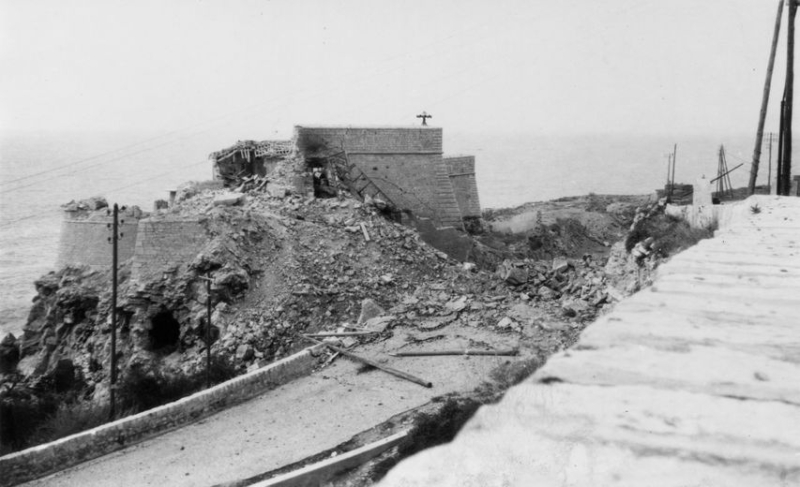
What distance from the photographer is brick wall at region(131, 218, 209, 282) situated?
1912 cm

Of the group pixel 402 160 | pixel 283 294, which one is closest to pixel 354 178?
pixel 402 160

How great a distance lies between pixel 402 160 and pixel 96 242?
1168 centimetres

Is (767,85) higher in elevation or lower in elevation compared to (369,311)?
higher

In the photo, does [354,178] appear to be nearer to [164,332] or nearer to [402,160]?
[402,160]

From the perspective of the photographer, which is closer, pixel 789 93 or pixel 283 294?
pixel 789 93

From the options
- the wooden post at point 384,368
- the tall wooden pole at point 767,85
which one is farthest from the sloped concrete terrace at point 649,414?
the tall wooden pole at point 767,85

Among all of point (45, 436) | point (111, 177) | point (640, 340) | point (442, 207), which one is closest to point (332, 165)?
point (442, 207)

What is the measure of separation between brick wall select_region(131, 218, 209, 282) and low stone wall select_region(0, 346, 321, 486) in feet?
20.9

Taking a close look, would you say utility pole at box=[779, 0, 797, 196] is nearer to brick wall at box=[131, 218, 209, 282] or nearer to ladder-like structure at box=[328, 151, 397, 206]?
ladder-like structure at box=[328, 151, 397, 206]

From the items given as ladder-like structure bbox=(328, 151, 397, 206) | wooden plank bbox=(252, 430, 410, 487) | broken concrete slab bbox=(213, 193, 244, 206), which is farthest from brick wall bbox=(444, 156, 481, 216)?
wooden plank bbox=(252, 430, 410, 487)

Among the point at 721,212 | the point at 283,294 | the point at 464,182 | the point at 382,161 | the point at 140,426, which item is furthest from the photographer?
the point at 464,182

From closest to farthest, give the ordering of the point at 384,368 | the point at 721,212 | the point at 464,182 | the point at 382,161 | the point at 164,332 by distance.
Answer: the point at 721,212, the point at 384,368, the point at 164,332, the point at 382,161, the point at 464,182

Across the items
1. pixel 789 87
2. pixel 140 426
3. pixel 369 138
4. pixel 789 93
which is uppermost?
pixel 789 87

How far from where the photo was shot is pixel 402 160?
25.7 m
